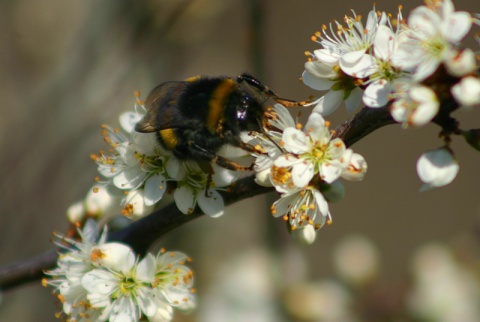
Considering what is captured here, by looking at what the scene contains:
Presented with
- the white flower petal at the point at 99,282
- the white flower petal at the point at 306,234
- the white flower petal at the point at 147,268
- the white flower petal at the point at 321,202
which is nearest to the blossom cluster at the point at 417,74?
the white flower petal at the point at 321,202

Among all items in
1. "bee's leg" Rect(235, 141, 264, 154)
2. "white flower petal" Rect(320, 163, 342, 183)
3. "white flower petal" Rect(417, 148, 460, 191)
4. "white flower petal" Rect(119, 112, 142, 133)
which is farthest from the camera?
"white flower petal" Rect(119, 112, 142, 133)

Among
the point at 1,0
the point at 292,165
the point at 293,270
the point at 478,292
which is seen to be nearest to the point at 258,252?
the point at 293,270

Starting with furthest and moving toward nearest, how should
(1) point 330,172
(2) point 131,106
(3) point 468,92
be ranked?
(2) point 131,106
(1) point 330,172
(3) point 468,92

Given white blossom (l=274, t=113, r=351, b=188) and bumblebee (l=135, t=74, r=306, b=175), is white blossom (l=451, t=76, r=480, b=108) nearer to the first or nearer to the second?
white blossom (l=274, t=113, r=351, b=188)

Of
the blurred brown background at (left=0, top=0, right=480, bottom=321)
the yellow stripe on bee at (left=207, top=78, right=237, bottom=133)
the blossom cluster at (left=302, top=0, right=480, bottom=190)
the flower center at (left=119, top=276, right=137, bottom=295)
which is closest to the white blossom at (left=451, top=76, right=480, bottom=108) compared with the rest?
the blossom cluster at (left=302, top=0, right=480, bottom=190)

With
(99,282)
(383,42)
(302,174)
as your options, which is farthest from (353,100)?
(99,282)

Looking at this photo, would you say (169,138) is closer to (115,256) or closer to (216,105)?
(216,105)
